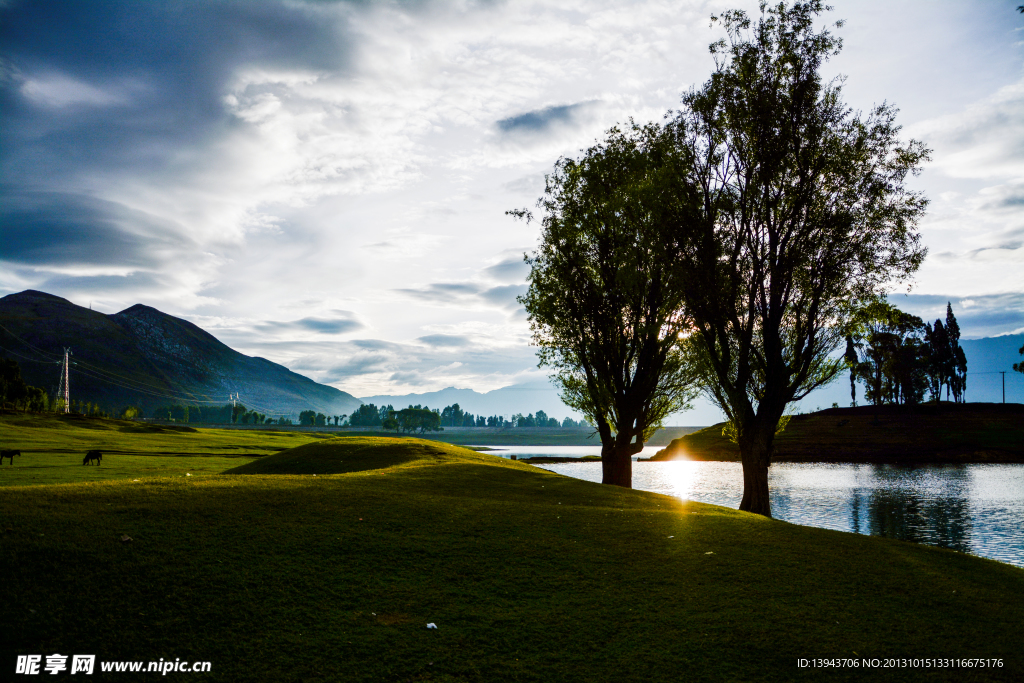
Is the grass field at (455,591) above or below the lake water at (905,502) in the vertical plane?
above

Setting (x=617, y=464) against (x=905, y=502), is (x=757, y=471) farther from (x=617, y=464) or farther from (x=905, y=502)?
(x=905, y=502)

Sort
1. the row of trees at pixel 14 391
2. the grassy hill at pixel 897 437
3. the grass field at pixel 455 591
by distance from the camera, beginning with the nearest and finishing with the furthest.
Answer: the grass field at pixel 455 591, the grassy hill at pixel 897 437, the row of trees at pixel 14 391

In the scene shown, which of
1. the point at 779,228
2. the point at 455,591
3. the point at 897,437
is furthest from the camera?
the point at 897,437

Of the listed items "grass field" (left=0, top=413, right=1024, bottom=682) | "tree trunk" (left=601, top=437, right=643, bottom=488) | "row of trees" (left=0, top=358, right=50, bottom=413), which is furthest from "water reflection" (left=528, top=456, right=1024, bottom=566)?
"row of trees" (left=0, top=358, right=50, bottom=413)

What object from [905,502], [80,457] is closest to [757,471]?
[905,502]

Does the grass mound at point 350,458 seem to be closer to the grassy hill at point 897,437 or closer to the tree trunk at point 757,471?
the tree trunk at point 757,471

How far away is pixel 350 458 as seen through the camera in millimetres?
31422

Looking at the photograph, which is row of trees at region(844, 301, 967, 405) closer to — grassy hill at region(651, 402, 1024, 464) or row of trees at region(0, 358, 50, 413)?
grassy hill at region(651, 402, 1024, 464)

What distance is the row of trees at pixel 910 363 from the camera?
408 feet

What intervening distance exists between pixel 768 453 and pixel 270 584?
25.0m

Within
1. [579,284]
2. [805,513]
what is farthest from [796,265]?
[805,513]

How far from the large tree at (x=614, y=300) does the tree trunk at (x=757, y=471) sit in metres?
6.53

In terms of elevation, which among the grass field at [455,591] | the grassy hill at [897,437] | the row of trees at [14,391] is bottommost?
the grassy hill at [897,437]

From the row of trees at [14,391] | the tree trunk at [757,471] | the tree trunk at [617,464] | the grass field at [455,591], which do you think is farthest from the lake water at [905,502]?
the row of trees at [14,391]
